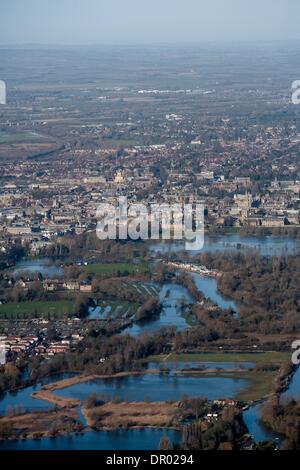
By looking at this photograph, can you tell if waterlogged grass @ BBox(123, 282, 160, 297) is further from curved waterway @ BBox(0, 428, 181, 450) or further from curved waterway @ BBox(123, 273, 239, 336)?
curved waterway @ BBox(0, 428, 181, 450)

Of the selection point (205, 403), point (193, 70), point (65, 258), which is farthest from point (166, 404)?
point (193, 70)

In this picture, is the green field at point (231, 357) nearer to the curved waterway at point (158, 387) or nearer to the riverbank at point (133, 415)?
the curved waterway at point (158, 387)

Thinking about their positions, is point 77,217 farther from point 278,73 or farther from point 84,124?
point 278,73

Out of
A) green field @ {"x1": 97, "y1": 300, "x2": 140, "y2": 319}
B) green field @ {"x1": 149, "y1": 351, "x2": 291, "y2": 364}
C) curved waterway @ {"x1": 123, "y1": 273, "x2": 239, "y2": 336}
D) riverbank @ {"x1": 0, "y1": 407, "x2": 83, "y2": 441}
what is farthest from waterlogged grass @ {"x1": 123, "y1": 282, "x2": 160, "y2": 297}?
riverbank @ {"x1": 0, "y1": 407, "x2": 83, "y2": 441}

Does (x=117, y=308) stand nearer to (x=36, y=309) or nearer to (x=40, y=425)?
(x=36, y=309)

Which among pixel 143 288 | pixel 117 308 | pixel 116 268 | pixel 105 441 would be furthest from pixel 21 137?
pixel 105 441
